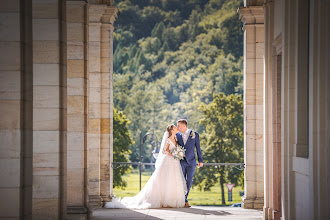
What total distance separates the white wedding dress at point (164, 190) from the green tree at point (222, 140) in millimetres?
38374

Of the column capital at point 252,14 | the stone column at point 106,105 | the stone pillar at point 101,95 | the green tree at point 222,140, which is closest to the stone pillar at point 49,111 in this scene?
the stone pillar at point 101,95

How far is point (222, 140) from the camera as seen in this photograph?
55.7 meters

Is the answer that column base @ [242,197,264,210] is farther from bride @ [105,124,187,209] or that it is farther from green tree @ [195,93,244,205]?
green tree @ [195,93,244,205]

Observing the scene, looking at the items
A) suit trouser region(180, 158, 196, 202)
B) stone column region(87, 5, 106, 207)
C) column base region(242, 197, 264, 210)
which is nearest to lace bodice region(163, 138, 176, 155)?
suit trouser region(180, 158, 196, 202)

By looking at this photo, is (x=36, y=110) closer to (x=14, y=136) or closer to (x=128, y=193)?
(x=14, y=136)

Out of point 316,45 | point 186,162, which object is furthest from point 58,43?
point 186,162

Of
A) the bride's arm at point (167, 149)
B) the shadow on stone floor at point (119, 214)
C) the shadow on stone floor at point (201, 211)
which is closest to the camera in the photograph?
the shadow on stone floor at point (119, 214)

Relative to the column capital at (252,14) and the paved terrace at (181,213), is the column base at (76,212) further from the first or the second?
the column capital at (252,14)

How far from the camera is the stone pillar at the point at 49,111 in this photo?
10.9 m

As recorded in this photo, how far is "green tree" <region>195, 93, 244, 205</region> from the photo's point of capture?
180 feet

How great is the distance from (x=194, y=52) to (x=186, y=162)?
182 feet

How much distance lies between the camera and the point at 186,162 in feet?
54.6

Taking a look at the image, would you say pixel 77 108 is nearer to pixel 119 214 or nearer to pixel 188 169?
pixel 119 214

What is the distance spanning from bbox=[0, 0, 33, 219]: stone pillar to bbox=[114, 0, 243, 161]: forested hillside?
190ft
